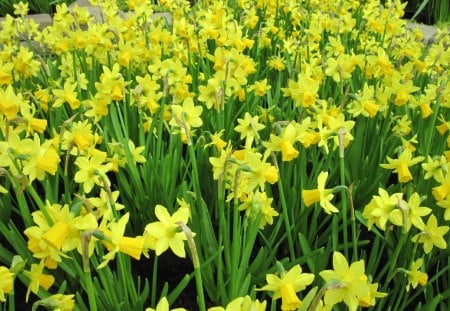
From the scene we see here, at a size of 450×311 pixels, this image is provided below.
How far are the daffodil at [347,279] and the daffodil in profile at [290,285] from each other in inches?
1.6

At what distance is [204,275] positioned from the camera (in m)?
1.43

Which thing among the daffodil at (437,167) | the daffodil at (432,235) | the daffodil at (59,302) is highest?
the daffodil at (437,167)

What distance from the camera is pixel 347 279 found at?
92cm

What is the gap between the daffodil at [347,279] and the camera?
2.99 feet

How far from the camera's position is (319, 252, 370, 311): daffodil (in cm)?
91

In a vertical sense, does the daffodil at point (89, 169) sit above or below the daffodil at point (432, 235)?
above

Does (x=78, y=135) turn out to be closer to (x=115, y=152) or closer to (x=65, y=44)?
(x=115, y=152)

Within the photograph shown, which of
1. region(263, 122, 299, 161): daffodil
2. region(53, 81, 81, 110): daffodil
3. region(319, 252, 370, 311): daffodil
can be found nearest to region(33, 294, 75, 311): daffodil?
region(319, 252, 370, 311): daffodil

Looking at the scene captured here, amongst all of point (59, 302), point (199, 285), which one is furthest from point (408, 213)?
point (59, 302)

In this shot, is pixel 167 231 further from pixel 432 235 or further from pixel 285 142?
pixel 432 235

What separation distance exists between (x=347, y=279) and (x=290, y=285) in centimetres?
11

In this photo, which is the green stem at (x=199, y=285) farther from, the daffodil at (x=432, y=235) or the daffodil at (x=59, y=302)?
the daffodil at (x=432, y=235)

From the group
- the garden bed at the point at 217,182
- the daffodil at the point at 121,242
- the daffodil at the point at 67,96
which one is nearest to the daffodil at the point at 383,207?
the garden bed at the point at 217,182

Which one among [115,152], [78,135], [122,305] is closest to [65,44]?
[115,152]
